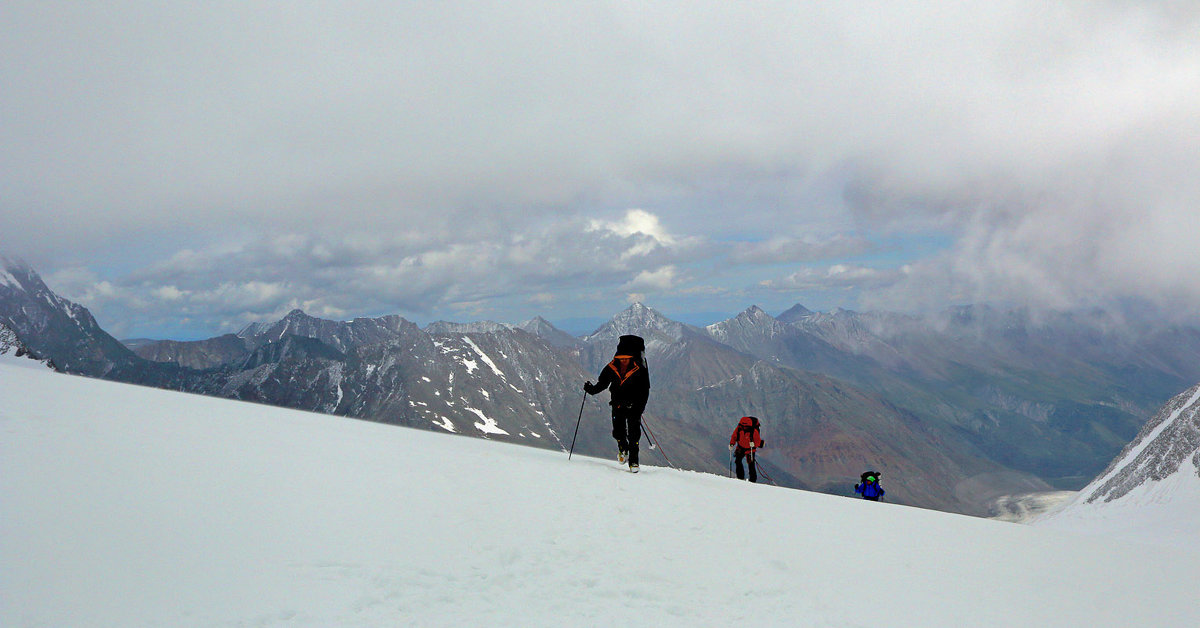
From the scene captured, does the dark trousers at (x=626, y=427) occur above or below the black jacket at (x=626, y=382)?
below

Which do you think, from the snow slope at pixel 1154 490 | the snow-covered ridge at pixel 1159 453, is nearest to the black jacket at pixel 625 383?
the snow slope at pixel 1154 490

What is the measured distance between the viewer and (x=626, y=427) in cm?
1819

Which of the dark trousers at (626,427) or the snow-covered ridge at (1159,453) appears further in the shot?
the snow-covered ridge at (1159,453)

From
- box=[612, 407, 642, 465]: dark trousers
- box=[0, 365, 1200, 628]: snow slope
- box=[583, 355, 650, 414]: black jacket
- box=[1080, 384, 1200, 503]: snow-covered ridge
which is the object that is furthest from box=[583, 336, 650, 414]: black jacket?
box=[1080, 384, 1200, 503]: snow-covered ridge

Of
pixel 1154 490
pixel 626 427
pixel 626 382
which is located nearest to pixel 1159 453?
pixel 1154 490

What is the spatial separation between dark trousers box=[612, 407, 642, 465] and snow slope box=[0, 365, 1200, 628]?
2.12 metres

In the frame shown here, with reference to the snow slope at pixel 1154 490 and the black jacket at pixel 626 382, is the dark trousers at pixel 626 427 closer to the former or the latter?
the black jacket at pixel 626 382

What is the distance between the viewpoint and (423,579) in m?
7.77

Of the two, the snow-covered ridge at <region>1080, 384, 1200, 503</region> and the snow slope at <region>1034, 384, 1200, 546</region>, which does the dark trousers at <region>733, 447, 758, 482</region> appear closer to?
the snow slope at <region>1034, 384, 1200, 546</region>

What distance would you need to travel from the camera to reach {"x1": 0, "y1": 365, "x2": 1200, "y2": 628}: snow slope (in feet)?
21.7

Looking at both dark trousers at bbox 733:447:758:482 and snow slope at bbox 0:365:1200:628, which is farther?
dark trousers at bbox 733:447:758:482

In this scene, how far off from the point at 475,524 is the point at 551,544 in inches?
53.8

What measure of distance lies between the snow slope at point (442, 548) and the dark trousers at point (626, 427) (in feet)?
6.96

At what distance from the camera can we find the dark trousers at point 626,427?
56.0 ft
